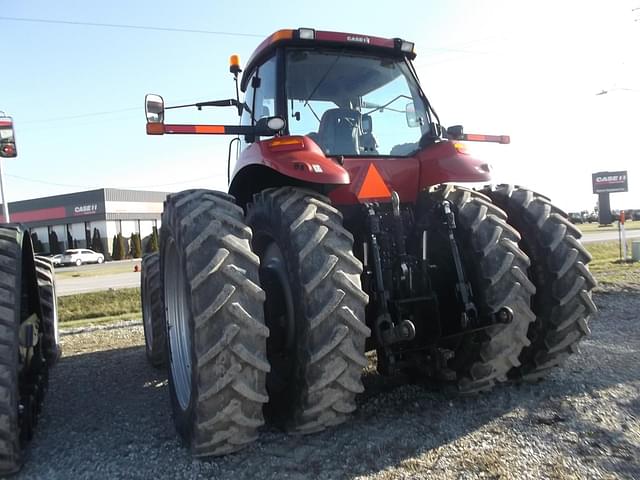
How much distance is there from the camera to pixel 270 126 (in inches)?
137

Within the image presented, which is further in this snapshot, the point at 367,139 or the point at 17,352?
the point at 367,139

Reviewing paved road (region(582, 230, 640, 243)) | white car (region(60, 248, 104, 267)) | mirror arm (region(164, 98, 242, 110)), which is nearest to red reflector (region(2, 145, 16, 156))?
mirror arm (region(164, 98, 242, 110))

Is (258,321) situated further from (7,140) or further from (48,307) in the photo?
(7,140)

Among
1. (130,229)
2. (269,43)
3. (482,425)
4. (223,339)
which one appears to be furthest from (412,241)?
(130,229)

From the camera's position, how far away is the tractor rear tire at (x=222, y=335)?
2568 millimetres

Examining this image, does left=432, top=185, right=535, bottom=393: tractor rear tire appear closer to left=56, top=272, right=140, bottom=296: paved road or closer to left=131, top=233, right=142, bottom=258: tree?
left=56, top=272, right=140, bottom=296: paved road

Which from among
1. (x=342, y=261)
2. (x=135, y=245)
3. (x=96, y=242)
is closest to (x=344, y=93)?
(x=342, y=261)

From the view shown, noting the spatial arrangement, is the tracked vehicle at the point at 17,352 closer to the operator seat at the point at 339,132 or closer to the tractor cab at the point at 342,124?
the tractor cab at the point at 342,124

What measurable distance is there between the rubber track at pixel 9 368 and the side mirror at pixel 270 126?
1.84 metres

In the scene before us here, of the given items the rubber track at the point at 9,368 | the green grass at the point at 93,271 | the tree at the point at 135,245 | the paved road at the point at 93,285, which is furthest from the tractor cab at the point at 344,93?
the tree at the point at 135,245

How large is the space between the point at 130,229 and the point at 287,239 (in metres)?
50.4

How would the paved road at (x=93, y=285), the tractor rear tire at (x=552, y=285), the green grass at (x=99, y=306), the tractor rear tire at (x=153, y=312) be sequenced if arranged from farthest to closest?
1. the paved road at (x=93, y=285)
2. the green grass at (x=99, y=306)
3. the tractor rear tire at (x=153, y=312)
4. the tractor rear tire at (x=552, y=285)

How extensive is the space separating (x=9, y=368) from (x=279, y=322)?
1481mm

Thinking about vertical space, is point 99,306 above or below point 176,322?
below
